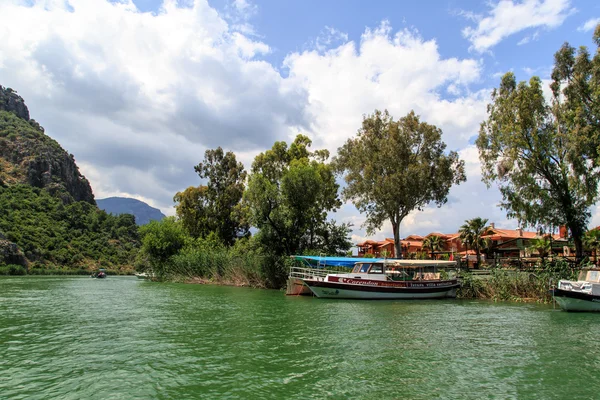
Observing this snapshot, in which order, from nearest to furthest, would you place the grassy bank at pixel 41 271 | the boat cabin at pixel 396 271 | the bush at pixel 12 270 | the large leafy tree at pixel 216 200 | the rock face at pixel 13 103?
1. the boat cabin at pixel 396 271
2. the large leafy tree at pixel 216 200
3. the bush at pixel 12 270
4. the grassy bank at pixel 41 271
5. the rock face at pixel 13 103

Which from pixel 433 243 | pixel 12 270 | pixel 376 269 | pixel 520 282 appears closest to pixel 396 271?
pixel 376 269

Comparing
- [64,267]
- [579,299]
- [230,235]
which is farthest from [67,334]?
[64,267]

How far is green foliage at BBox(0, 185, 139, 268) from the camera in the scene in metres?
90.7

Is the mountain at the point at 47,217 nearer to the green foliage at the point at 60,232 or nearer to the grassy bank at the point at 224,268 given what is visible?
the green foliage at the point at 60,232

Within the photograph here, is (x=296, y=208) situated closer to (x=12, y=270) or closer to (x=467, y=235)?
(x=467, y=235)

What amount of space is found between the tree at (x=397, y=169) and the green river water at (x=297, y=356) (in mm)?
17240

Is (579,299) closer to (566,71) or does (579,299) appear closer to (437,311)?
(437,311)

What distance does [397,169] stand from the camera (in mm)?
38156

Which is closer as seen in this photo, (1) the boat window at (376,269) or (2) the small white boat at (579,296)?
(2) the small white boat at (579,296)

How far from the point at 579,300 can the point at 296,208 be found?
2572 centimetres

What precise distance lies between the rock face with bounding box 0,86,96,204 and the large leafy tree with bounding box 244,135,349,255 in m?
102

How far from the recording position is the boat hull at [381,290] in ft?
105

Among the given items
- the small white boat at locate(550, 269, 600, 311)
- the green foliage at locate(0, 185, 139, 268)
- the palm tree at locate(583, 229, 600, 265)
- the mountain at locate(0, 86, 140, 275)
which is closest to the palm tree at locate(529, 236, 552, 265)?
the palm tree at locate(583, 229, 600, 265)

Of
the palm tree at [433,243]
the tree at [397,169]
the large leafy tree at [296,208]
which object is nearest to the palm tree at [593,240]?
the tree at [397,169]
